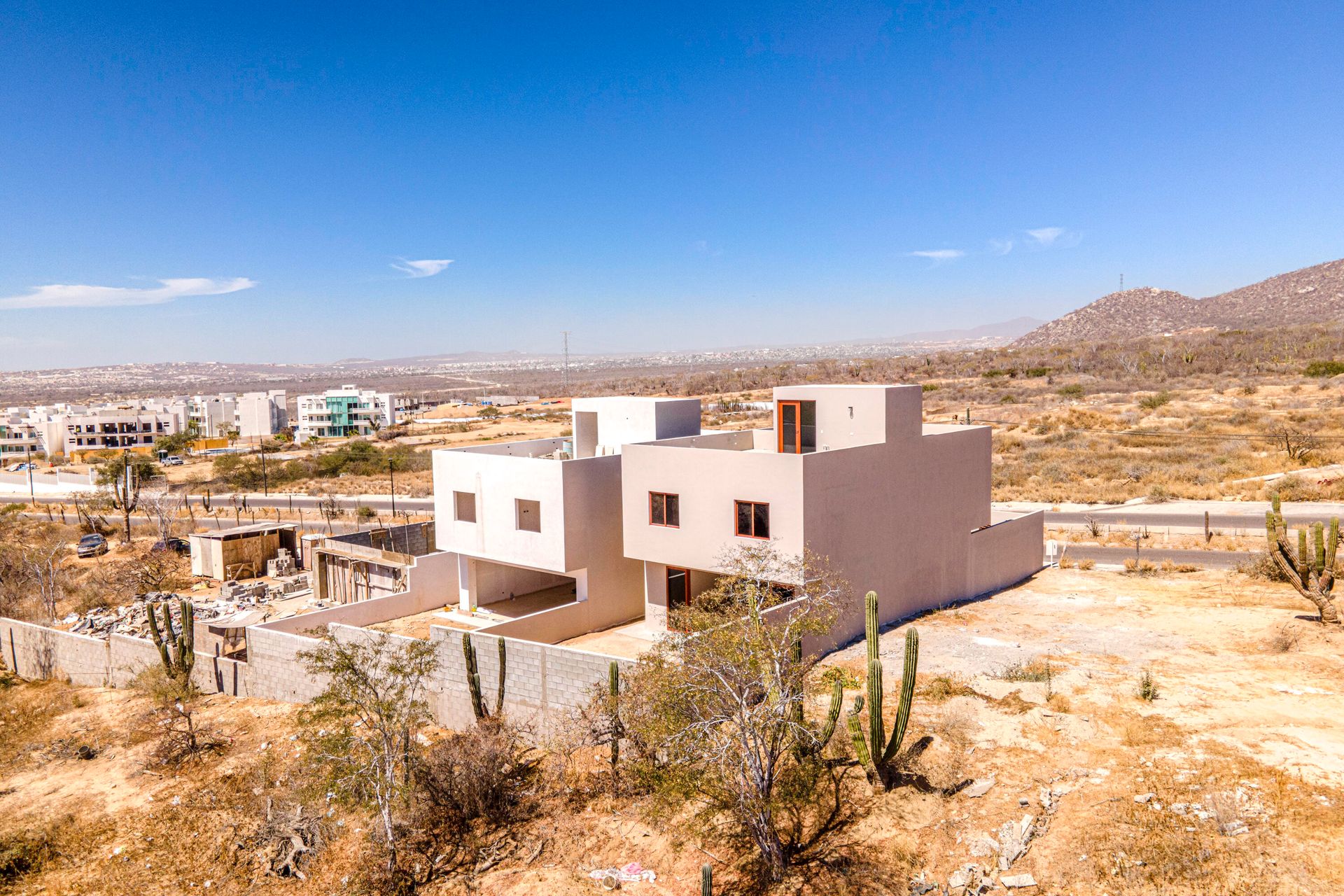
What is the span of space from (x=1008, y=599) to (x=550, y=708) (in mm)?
16303

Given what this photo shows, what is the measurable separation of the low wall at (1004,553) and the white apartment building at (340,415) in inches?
4057

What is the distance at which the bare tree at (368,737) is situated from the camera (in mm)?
15578

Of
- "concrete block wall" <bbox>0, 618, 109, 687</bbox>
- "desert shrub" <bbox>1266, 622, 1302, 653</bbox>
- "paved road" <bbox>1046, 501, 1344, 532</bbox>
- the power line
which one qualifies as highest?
the power line

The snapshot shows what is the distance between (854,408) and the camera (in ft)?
79.5

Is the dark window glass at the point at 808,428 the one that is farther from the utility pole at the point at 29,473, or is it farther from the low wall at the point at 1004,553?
the utility pole at the point at 29,473

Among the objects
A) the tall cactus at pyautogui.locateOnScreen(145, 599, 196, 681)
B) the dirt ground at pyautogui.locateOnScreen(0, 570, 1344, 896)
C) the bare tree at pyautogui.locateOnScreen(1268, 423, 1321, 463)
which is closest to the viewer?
the dirt ground at pyautogui.locateOnScreen(0, 570, 1344, 896)

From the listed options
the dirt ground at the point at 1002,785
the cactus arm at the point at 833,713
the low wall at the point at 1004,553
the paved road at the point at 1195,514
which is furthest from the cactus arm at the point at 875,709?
the paved road at the point at 1195,514

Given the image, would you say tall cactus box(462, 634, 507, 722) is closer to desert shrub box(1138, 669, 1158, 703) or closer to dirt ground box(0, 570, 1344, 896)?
dirt ground box(0, 570, 1344, 896)

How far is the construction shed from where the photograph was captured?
36.0m

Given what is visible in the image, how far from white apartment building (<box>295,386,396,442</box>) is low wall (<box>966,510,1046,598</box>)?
103m

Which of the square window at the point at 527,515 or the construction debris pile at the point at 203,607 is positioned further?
the construction debris pile at the point at 203,607

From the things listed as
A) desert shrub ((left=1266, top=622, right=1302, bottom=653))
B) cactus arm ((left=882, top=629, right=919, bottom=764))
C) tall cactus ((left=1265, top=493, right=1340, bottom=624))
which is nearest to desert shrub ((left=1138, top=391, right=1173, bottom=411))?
tall cactus ((left=1265, top=493, right=1340, bottom=624))

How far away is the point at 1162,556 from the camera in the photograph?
A: 3253 cm

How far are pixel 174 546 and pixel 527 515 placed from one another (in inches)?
983
